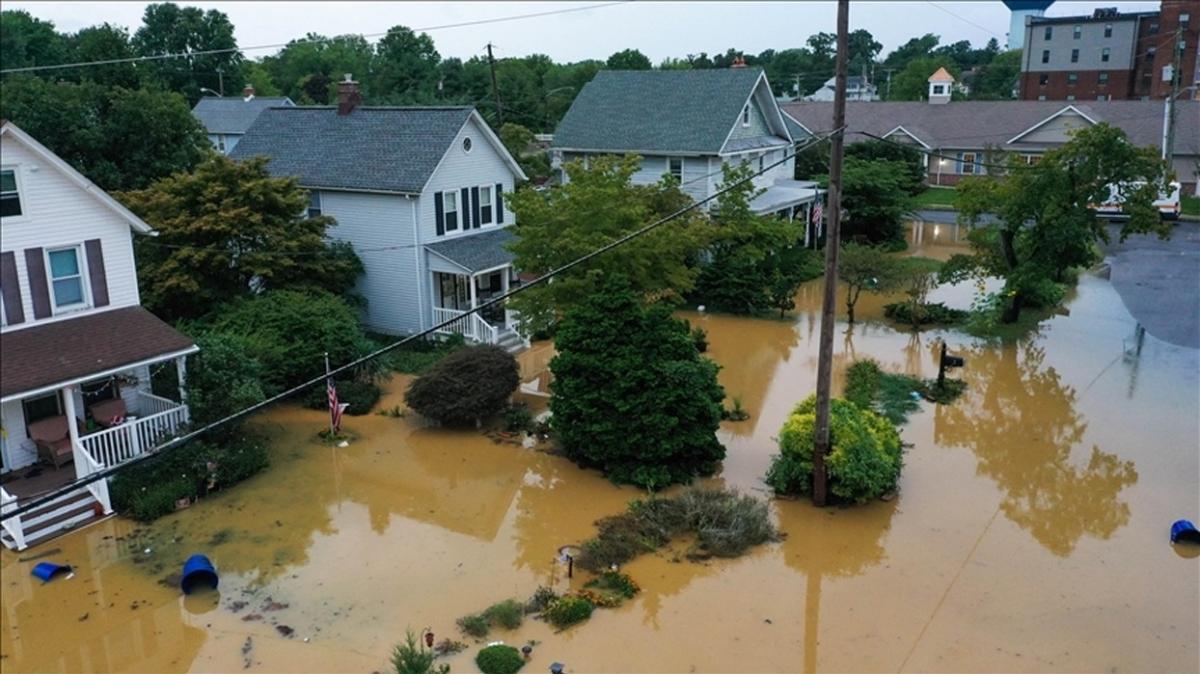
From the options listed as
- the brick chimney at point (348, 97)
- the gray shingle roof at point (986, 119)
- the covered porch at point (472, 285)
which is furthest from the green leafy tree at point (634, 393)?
the gray shingle roof at point (986, 119)

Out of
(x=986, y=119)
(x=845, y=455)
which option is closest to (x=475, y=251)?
(x=845, y=455)

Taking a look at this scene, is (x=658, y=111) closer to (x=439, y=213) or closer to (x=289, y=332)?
(x=439, y=213)

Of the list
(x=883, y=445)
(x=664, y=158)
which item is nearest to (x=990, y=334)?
(x=883, y=445)

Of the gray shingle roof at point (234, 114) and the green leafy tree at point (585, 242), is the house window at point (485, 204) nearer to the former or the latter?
the green leafy tree at point (585, 242)

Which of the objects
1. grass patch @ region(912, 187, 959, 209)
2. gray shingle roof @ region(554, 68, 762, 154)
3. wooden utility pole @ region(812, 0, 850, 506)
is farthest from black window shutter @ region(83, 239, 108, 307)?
grass patch @ region(912, 187, 959, 209)

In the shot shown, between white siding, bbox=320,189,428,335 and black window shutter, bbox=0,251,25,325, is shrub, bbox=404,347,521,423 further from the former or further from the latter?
black window shutter, bbox=0,251,25,325

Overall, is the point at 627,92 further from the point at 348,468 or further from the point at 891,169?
the point at 348,468

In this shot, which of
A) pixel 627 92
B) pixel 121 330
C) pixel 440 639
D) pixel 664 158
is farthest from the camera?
pixel 627 92
